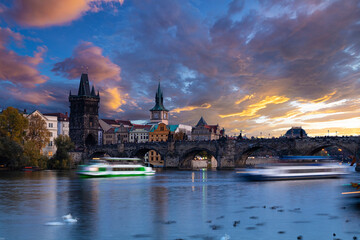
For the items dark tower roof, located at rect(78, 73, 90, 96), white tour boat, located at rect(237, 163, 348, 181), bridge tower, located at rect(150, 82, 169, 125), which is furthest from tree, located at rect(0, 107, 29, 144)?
bridge tower, located at rect(150, 82, 169, 125)

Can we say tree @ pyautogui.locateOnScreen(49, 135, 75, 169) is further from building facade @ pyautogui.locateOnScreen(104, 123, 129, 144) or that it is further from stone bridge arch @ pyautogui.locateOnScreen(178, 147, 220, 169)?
building facade @ pyautogui.locateOnScreen(104, 123, 129, 144)

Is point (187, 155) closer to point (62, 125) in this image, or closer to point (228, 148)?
point (228, 148)

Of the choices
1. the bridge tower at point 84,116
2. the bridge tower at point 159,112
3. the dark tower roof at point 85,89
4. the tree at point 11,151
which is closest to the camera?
the tree at point 11,151

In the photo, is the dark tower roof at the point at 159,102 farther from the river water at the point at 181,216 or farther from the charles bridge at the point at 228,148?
the river water at the point at 181,216

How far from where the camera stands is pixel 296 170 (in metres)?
57.8

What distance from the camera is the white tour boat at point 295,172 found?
2189 inches

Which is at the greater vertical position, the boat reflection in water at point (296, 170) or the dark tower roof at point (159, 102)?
the dark tower roof at point (159, 102)

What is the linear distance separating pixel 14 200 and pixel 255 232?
822 inches

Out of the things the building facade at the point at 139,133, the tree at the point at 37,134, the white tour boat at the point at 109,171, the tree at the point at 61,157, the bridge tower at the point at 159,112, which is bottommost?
the white tour boat at the point at 109,171

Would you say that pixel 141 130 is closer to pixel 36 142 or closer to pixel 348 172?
pixel 36 142

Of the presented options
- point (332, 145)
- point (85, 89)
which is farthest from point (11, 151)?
point (85, 89)

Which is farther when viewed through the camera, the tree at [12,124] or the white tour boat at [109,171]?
the tree at [12,124]

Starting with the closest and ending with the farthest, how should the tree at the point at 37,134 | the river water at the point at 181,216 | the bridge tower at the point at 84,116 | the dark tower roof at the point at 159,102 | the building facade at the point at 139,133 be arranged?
1. the river water at the point at 181,216
2. the tree at the point at 37,134
3. the bridge tower at the point at 84,116
4. the building facade at the point at 139,133
5. the dark tower roof at the point at 159,102

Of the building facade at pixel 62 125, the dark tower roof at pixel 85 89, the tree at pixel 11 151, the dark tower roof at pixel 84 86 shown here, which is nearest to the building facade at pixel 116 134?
the dark tower roof at pixel 85 89
